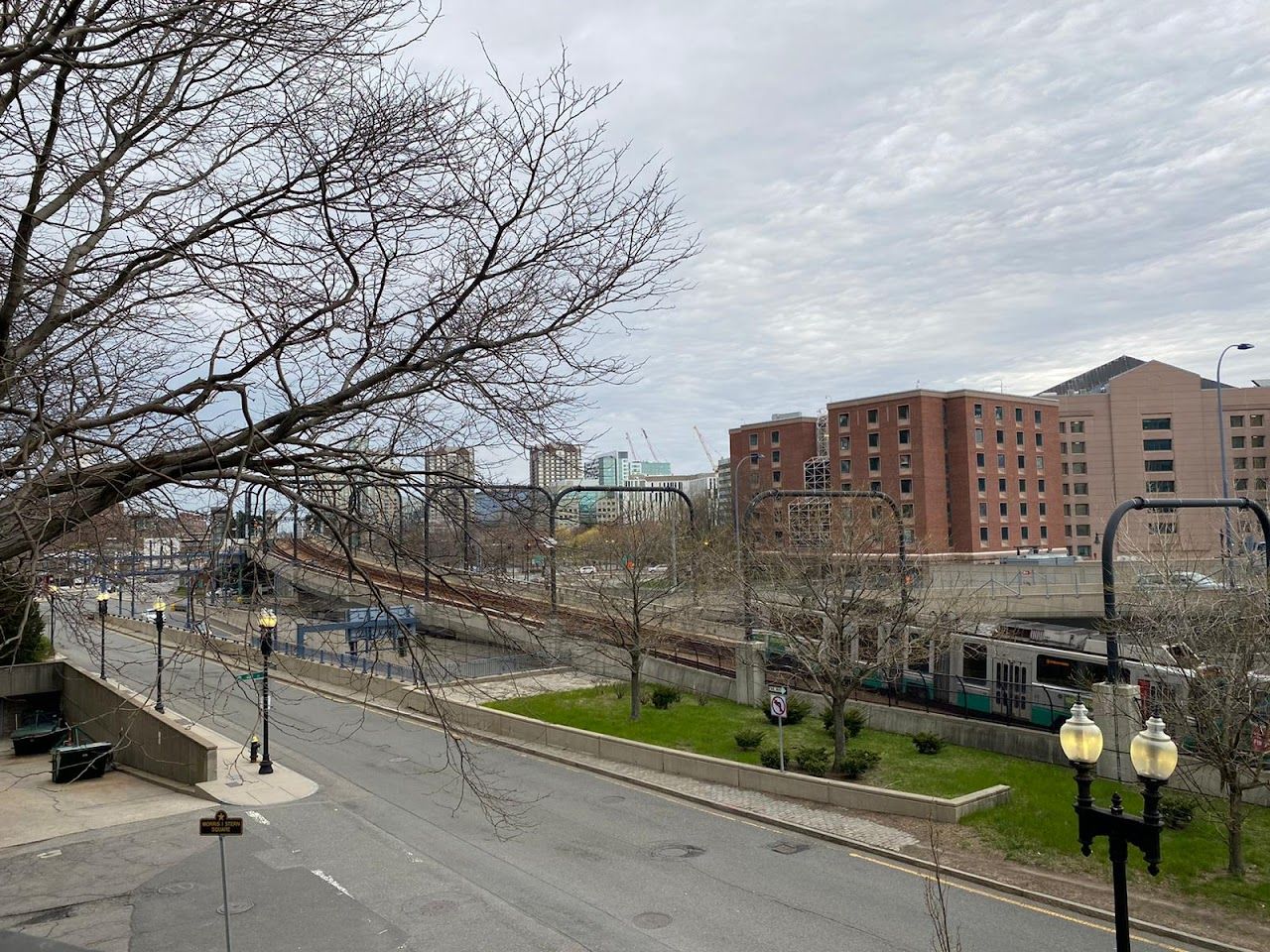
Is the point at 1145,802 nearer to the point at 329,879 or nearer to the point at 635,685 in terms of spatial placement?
the point at 329,879

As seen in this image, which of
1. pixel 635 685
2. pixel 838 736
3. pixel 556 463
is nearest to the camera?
pixel 556 463

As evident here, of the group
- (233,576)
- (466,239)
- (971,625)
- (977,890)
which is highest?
(466,239)

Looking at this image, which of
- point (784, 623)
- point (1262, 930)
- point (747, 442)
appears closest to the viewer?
point (1262, 930)

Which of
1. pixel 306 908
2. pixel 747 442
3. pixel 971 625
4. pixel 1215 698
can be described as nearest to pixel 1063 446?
pixel 747 442

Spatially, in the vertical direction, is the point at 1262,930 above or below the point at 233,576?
below

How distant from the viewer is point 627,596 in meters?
30.9

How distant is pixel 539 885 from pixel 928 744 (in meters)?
11.2

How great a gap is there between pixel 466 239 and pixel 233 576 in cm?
288

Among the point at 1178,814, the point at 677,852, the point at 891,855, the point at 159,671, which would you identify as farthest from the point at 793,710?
the point at 159,671

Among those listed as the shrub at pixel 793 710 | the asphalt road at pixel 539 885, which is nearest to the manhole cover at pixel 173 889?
the asphalt road at pixel 539 885

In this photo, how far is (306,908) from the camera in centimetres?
1383

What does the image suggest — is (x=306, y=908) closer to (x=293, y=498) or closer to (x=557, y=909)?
(x=557, y=909)

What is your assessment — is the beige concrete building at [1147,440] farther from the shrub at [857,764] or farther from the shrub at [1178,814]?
the shrub at [1178,814]

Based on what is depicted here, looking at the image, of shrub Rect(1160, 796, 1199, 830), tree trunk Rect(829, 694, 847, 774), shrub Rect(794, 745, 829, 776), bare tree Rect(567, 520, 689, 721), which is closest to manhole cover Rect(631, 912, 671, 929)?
shrub Rect(794, 745, 829, 776)
